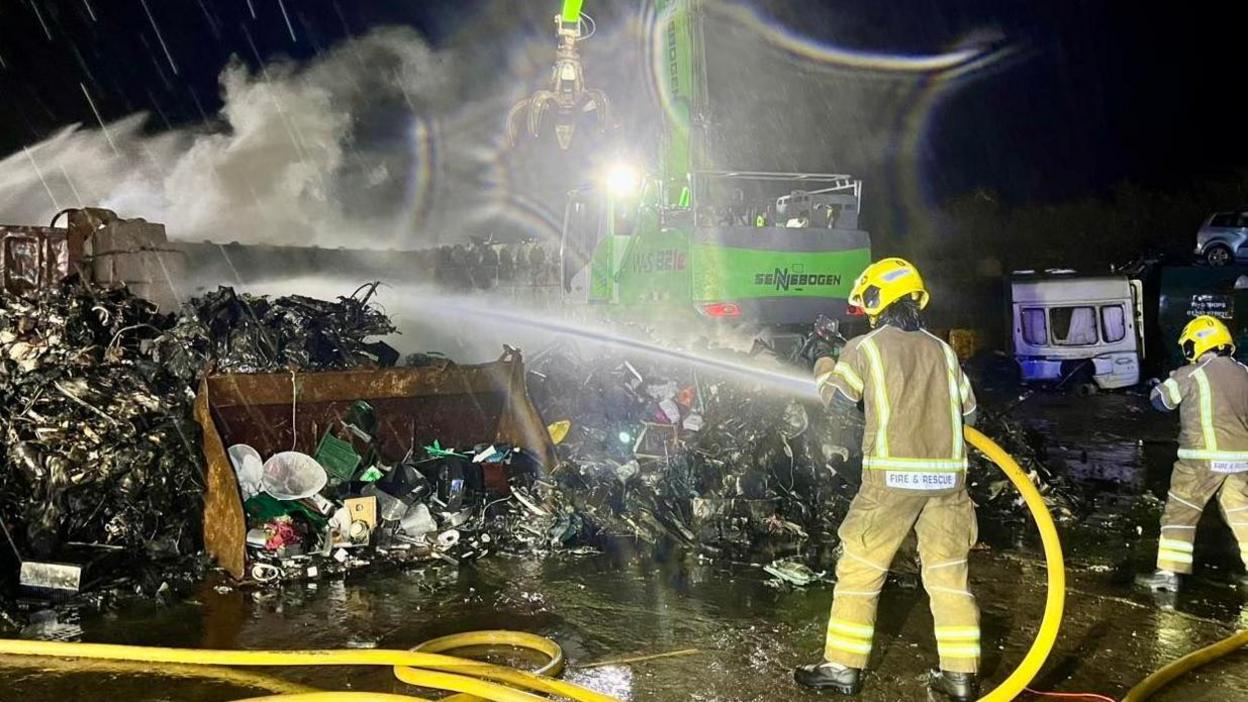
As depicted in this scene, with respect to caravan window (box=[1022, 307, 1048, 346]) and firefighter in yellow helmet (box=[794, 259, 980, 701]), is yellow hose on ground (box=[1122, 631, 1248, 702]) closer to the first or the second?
firefighter in yellow helmet (box=[794, 259, 980, 701])

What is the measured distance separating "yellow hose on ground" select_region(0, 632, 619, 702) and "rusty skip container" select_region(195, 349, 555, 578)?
132 centimetres

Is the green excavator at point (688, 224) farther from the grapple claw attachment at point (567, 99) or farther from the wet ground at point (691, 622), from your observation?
the wet ground at point (691, 622)

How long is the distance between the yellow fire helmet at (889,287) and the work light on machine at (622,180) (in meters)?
6.37

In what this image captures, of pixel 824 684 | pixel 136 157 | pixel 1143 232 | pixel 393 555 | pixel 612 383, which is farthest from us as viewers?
pixel 1143 232

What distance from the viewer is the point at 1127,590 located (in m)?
5.34

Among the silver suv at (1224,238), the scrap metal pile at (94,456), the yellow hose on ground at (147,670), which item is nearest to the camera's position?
the yellow hose on ground at (147,670)

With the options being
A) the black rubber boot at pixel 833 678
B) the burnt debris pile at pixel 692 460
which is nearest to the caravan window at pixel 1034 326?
the burnt debris pile at pixel 692 460

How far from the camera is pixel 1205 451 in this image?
215 inches

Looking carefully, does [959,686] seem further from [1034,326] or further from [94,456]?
[1034,326]

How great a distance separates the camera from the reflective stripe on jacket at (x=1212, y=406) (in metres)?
5.40

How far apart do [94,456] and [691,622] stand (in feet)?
12.8

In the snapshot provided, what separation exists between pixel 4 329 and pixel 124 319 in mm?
827

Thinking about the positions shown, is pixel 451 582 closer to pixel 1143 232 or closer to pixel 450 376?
pixel 450 376

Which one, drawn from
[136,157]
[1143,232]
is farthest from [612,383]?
[1143,232]
